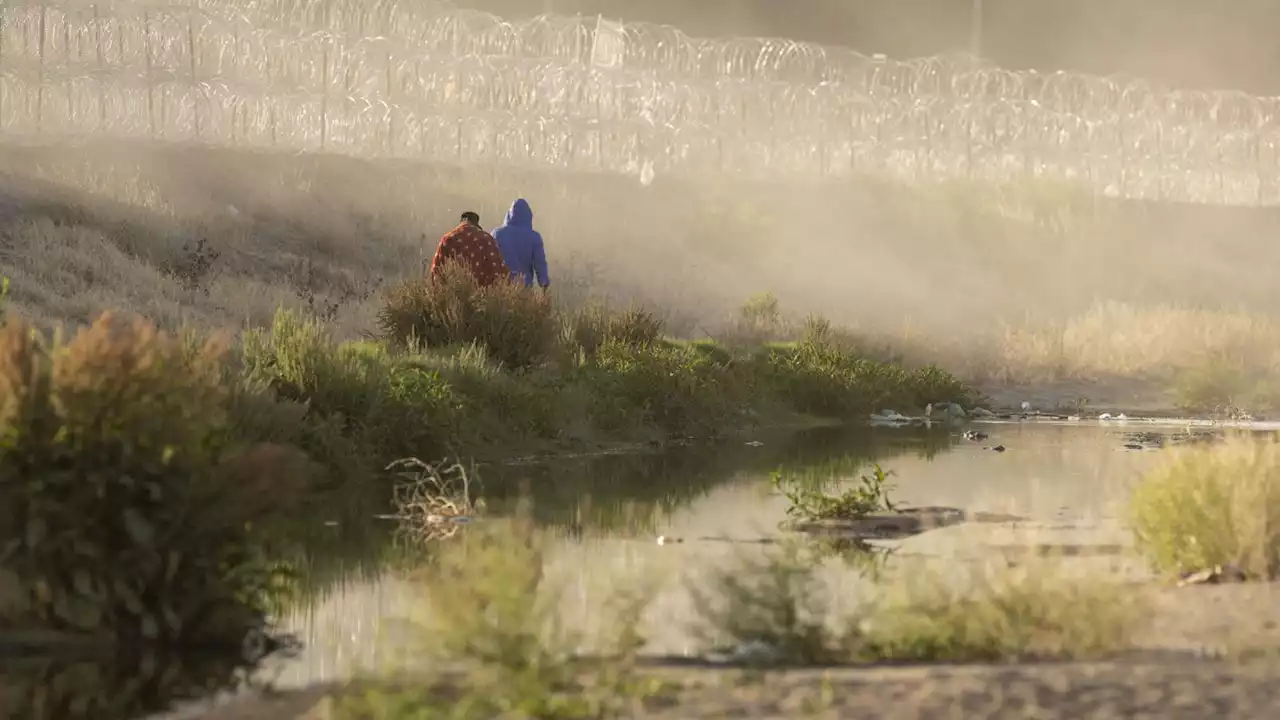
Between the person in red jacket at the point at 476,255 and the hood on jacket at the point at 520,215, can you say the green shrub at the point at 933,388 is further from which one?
the person in red jacket at the point at 476,255

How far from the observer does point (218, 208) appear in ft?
211


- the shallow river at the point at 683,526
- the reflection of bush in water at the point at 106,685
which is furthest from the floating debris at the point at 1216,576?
the reflection of bush in water at the point at 106,685

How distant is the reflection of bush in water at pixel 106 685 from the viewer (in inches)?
349

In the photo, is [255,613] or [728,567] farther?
[728,567]

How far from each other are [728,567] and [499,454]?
1023 centimetres

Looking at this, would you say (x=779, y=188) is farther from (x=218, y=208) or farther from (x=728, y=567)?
(x=728, y=567)

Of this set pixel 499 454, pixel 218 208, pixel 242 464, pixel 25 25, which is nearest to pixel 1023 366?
pixel 499 454

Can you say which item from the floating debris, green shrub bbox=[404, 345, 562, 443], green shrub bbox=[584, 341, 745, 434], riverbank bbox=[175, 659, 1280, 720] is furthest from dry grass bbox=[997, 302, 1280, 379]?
riverbank bbox=[175, 659, 1280, 720]

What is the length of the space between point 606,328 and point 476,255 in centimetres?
444

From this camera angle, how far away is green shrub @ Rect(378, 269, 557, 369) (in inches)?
968

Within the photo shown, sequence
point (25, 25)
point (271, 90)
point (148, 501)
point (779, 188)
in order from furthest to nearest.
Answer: point (779, 188) → point (271, 90) → point (25, 25) → point (148, 501)

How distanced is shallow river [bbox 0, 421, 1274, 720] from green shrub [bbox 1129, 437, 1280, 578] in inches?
17.0

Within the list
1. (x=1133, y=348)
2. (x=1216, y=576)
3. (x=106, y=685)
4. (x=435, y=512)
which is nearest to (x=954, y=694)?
(x=106, y=685)

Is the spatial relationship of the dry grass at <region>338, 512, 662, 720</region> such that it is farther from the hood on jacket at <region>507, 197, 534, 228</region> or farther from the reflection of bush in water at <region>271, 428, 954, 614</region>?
the hood on jacket at <region>507, 197, 534, 228</region>
